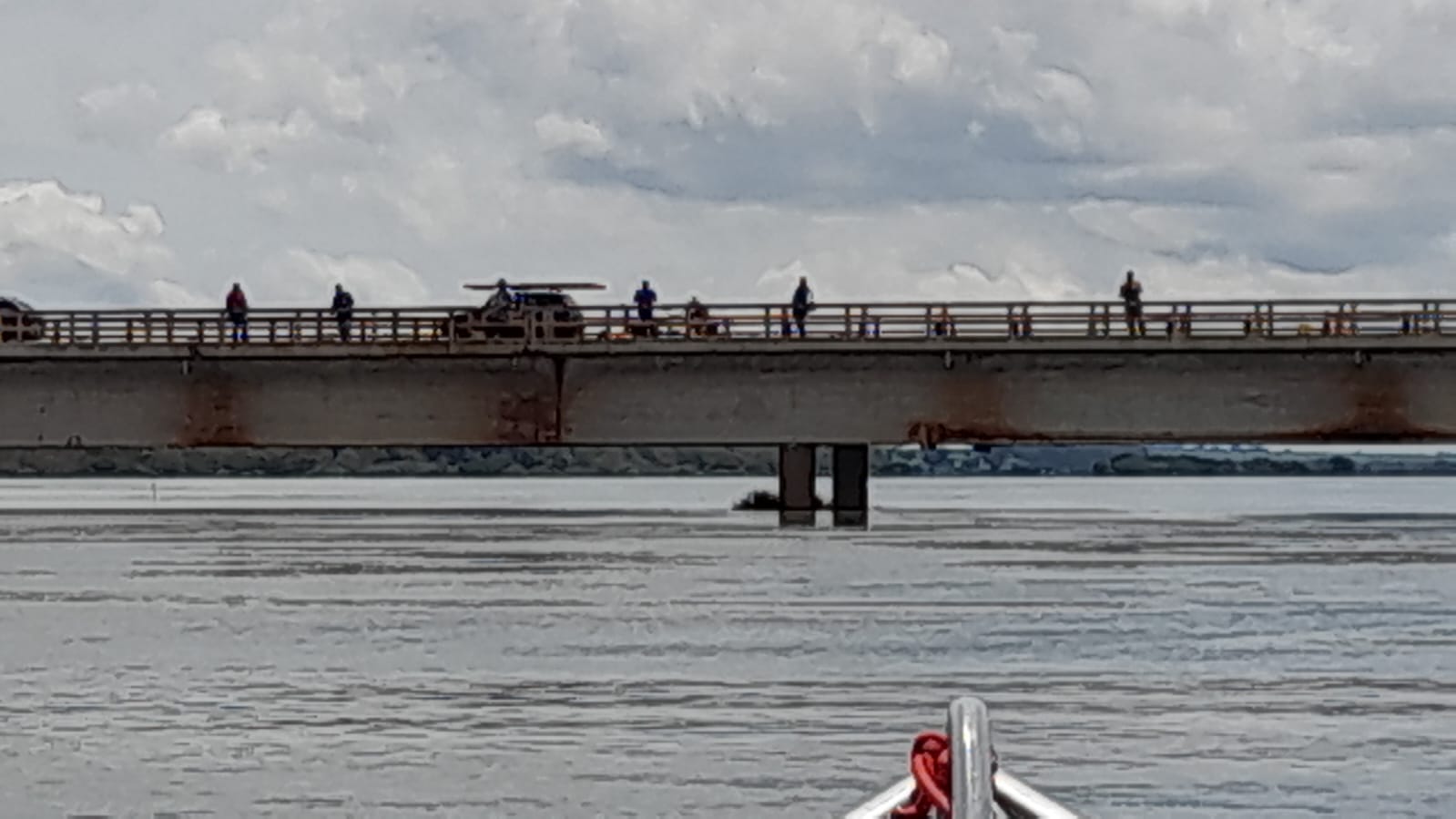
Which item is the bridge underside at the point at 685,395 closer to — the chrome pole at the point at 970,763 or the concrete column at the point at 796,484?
the concrete column at the point at 796,484

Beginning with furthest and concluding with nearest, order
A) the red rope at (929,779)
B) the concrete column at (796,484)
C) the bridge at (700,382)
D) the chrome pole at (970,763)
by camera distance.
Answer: the concrete column at (796,484), the bridge at (700,382), the red rope at (929,779), the chrome pole at (970,763)

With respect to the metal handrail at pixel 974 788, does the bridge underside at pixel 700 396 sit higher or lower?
higher

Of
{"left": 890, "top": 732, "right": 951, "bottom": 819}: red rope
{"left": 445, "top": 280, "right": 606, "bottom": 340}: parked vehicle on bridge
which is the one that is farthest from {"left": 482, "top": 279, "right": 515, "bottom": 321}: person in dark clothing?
{"left": 890, "top": 732, "right": 951, "bottom": 819}: red rope

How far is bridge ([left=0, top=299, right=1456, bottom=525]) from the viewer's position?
62438mm

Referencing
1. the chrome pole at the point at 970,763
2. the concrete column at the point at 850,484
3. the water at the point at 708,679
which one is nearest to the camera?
the chrome pole at the point at 970,763

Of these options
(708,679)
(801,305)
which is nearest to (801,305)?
(801,305)

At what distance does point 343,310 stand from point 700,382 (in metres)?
8.05

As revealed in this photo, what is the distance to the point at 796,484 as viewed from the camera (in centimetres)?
7831

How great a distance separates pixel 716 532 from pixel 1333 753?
57.7 m

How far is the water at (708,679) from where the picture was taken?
840 inches

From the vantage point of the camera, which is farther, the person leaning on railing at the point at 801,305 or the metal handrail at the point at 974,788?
the person leaning on railing at the point at 801,305

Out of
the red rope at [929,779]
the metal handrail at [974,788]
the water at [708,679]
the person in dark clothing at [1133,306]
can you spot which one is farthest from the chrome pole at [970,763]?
the person in dark clothing at [1133,306]

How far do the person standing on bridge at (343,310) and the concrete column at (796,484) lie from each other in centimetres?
1366

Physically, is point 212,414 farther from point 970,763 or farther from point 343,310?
point 970,763
